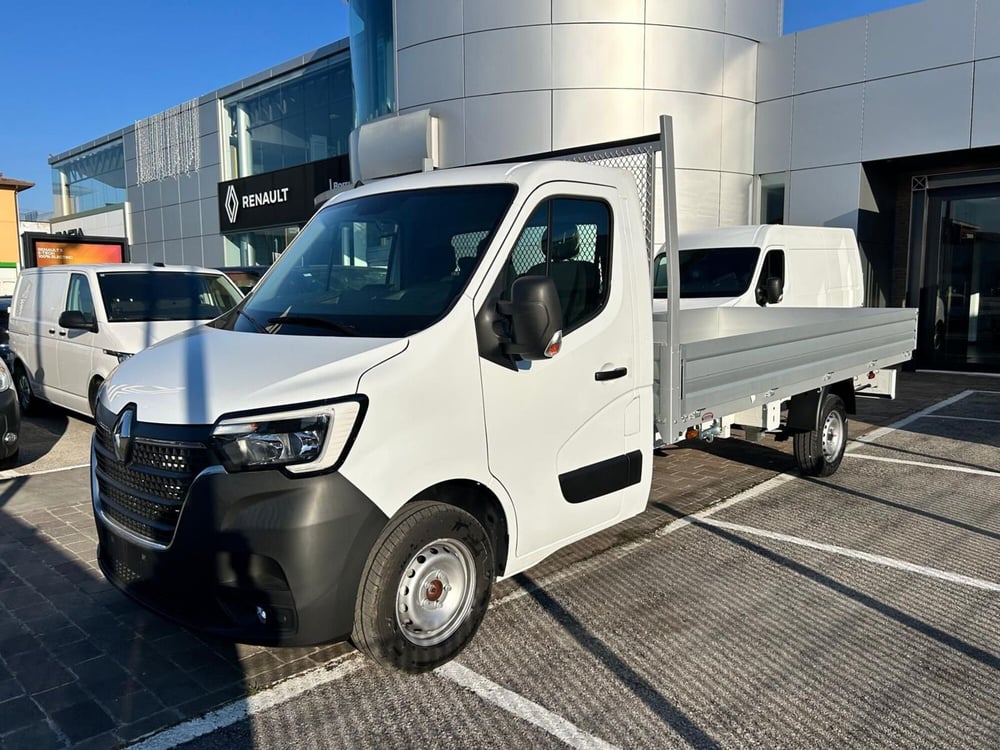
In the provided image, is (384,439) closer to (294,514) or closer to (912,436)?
(294,514)

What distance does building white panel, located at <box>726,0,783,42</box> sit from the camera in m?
16.3

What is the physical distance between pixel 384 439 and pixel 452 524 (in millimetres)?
551

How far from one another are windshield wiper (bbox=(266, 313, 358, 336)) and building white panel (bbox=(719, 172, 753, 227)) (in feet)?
46.6

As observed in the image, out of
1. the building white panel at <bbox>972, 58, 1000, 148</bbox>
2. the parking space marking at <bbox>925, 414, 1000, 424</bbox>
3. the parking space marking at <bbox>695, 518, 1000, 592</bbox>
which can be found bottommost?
the parking space marking at <bbox>925, 414, 1000, 424</bbox>

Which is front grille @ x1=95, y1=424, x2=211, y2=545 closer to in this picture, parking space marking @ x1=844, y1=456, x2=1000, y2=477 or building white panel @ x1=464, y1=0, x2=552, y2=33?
parking space marking @ x1=844, y1=456, x2=1000, y2=477

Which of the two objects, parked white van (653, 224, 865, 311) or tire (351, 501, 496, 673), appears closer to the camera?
tire (351, 501, 496, 673)

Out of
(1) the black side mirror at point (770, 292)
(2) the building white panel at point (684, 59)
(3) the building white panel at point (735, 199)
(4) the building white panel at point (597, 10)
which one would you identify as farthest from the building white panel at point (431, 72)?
(1) the black side mirror at point (770, 292)

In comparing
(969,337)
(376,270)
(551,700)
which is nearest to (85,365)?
(376,270)

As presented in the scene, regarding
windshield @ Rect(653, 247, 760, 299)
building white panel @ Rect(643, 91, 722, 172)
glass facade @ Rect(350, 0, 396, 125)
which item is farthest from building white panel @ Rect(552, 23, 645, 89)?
windshield @ Rect(653, 247, 760, 299)

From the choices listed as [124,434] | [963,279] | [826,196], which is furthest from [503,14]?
[124,434]

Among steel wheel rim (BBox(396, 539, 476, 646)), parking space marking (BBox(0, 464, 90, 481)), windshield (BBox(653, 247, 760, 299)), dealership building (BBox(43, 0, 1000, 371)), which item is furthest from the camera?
dealership building (BBox(43, 0, 1000, 371))

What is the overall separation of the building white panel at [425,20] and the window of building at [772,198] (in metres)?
7.25

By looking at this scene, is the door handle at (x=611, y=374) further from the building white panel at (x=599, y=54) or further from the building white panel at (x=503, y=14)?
the building white panel at (x=503, y=14)

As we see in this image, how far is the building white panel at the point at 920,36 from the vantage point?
1370 cm
